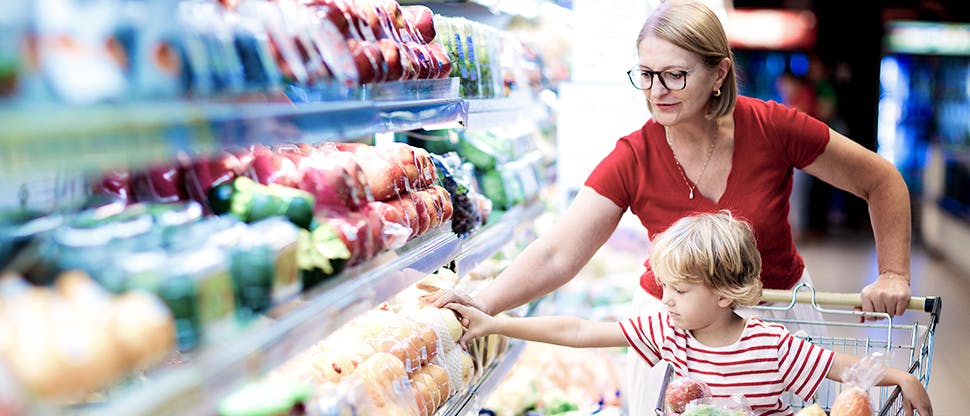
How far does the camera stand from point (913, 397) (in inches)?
86.0

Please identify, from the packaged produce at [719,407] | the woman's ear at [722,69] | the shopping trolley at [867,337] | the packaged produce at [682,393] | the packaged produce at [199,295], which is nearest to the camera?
the packaged produce at [199,295]

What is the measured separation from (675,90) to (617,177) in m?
0.34

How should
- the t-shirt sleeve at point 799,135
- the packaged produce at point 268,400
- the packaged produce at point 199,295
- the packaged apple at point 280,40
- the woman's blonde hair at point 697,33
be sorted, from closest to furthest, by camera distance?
the packaged produce at point 199,295, the packaged produce at point 268,400, the packaged apple at point 280,40, the woman's blonde hair at point 697,33, the t-shirt sleeve at point 799,135

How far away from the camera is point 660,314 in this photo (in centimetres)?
246

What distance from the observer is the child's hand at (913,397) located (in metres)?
2.18

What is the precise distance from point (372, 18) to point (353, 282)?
623mm

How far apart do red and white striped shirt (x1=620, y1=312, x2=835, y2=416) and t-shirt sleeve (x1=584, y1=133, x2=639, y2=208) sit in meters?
0.61

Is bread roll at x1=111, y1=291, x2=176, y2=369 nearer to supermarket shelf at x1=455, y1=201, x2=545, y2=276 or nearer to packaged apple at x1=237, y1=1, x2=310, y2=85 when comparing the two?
packaged apple at x1=237, y1=1, x2=310, y2=85

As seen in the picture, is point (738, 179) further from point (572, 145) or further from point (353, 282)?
point (572, 145)

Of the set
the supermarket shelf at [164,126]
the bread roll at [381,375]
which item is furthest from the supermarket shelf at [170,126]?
the bread roll at [381,375]

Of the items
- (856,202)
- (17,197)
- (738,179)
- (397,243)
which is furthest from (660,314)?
(856,202)

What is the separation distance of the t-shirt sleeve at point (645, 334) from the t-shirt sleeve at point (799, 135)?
69 cm

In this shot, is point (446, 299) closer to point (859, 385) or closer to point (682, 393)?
point (682, 393)

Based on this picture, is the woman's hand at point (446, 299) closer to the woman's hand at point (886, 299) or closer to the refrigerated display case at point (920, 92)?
the woman's hand at point (886, 299)
